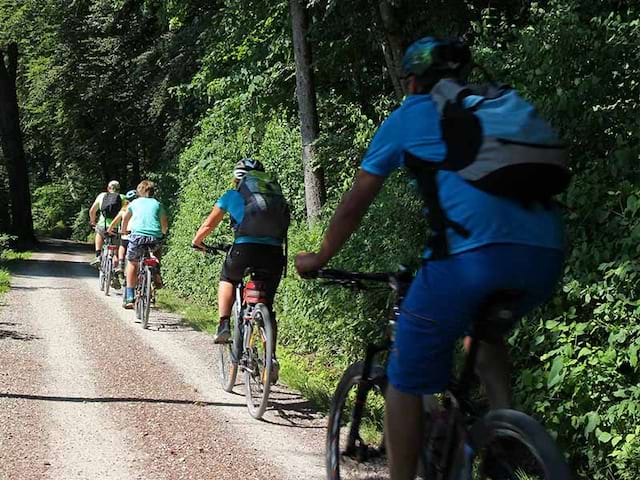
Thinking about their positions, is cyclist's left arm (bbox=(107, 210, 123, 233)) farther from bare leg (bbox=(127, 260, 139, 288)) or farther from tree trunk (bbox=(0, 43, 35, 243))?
tree trunk (bbox=(0, 43, 35, 243))

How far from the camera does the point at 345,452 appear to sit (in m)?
4.18

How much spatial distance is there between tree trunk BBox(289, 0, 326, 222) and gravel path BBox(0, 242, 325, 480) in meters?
2.50

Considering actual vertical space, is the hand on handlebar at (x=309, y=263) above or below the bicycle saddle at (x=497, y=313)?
above

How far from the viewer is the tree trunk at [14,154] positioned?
117 ft

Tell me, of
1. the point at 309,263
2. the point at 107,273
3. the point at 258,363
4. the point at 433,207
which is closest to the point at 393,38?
the point at 258,363

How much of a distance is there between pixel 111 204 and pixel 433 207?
15342 mm

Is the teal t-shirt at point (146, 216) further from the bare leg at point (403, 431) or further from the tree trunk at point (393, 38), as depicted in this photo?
the bare leg at point (403, 431)

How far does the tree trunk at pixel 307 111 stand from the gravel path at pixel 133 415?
8.22ft

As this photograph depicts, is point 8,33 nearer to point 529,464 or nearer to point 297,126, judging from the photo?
point 297,126

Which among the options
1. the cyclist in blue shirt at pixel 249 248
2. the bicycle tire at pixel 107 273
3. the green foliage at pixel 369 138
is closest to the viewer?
the green foliage at pixel 369 138

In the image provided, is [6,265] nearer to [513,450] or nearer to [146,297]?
[146,297]

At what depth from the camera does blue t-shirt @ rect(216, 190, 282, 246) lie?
281 inches

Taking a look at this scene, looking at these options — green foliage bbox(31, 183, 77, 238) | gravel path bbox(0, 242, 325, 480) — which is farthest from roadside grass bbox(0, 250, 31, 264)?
green foliage bbox(31, 183, 77, 238)

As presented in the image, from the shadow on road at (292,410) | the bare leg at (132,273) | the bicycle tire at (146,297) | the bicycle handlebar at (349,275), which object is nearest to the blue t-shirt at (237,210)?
the shadow on road at (292,410)
